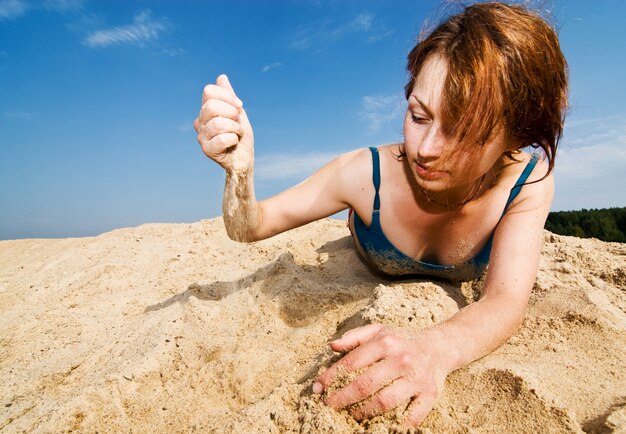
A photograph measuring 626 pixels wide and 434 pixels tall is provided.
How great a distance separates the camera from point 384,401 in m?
1.05

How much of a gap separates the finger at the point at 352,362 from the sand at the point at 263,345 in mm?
58

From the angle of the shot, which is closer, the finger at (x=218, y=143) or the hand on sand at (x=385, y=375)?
the hand on sand at (x=385, y=375)

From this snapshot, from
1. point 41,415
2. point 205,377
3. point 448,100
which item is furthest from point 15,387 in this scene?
point 448,100

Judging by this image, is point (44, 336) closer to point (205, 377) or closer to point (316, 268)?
point (205, 377)

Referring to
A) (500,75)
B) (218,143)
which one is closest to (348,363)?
(218,143)

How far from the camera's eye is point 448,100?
58.6 inches

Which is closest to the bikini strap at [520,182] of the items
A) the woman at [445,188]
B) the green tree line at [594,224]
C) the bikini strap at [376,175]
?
the woman at [445,188]

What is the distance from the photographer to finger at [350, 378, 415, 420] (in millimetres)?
1054

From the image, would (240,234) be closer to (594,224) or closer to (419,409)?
(419,409)

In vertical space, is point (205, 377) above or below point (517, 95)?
below

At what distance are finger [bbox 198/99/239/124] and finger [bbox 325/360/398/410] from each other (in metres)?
1.04

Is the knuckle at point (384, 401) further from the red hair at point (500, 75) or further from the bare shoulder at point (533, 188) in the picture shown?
the bare shoulder at point (533, 188)

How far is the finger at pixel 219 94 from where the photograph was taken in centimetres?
151

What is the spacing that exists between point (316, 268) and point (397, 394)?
1.82 metres
